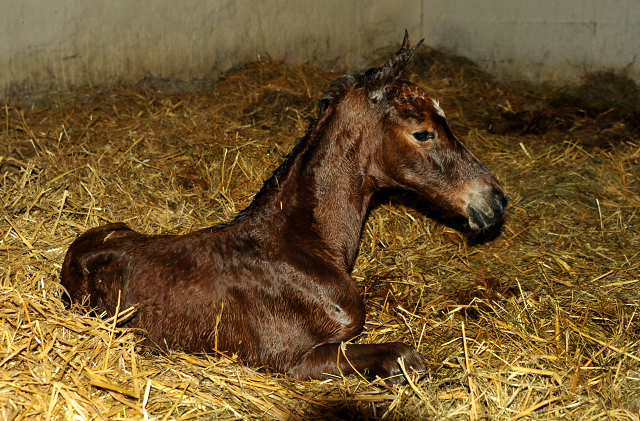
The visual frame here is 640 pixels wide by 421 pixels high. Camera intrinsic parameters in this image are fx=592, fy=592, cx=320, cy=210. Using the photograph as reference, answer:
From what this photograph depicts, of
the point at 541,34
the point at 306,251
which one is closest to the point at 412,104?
the point at 306,251

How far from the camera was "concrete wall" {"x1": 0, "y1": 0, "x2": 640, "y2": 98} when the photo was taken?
6.52 meters

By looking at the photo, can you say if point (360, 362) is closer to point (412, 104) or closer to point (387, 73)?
point (412, 104)

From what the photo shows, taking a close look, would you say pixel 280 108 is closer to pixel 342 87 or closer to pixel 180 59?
pixel 180 59

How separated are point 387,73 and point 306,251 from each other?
3.97 ft

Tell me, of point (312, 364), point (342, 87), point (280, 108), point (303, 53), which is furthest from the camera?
point (303, 53)

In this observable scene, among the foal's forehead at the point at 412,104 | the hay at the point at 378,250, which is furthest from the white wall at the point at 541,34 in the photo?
the foal's forehead at the point at 412,104

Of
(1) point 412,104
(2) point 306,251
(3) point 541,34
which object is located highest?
(1) point 412,104

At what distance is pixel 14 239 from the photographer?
14.2 feet

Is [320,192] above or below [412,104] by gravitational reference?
below

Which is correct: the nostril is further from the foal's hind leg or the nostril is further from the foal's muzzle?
the foal's hind leg

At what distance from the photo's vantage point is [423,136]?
12.1ft

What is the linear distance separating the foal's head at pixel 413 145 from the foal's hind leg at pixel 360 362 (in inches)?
37.6

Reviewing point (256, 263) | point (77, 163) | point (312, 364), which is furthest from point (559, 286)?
point (77, 163)

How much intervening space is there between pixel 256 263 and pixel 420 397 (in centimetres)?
123
